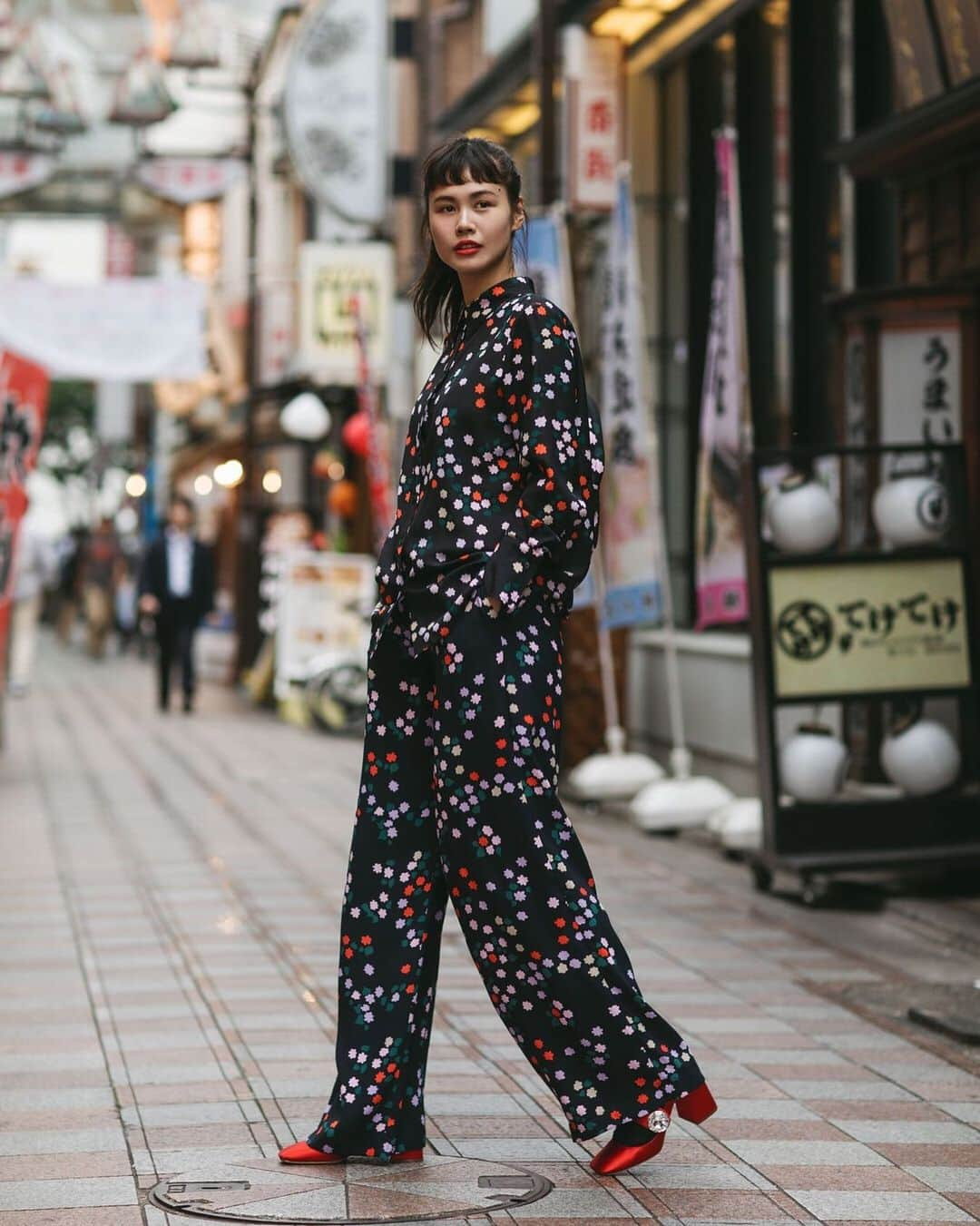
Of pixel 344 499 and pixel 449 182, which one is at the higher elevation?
pixel 449 182

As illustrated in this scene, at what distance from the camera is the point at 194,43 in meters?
23.2

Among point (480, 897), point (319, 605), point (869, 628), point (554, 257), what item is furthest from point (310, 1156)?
point (319, 605)

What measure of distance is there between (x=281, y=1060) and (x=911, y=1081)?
4.87 ft

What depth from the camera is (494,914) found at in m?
4.12

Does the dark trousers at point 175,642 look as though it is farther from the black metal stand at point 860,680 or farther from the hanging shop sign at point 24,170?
the black metal stand at point 860,680

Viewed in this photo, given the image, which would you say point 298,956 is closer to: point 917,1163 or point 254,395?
point 917,1163

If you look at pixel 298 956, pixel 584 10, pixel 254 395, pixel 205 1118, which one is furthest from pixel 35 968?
pixel 254 395

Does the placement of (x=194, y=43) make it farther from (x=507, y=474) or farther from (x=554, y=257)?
(x=507, y=474)

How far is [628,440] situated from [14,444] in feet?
12.3

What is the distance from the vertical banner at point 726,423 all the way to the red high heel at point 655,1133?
476 centimetres

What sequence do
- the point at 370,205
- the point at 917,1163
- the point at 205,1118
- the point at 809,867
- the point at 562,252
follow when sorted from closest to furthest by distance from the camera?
the point at 917,1163, the point at 205,1118, the point at 809,867, the point at 562,252, the point at 370,205

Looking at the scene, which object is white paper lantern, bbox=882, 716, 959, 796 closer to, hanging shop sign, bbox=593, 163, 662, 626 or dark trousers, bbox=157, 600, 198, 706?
hanging shop sign, bbox=593, 163, 662, 626

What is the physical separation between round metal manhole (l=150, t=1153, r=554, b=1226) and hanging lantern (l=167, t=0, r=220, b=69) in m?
20.1

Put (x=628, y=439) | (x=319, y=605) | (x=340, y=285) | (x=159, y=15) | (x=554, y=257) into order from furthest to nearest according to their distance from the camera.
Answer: (x=159, y=15) < (x=340, y=285) < (x=319, y=605) < (x=554, y=257) < (x=628, y=439)
